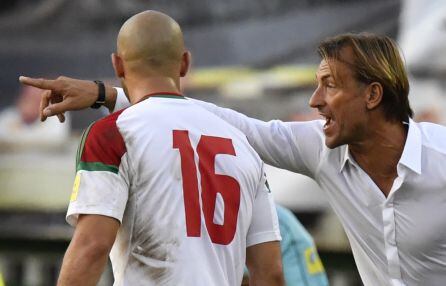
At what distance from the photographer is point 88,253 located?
144 inches

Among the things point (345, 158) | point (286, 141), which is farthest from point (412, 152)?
point (286, 141)

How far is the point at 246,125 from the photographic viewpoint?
4.54 m

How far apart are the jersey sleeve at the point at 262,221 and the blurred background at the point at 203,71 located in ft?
13.8

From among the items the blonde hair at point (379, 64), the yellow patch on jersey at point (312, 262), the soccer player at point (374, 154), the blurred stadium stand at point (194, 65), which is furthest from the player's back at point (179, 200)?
the blurred stadium stand at point (194, 65)

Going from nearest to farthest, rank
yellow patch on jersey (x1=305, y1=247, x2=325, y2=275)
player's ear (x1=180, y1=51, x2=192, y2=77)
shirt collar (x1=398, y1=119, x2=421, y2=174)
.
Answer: player's ear (x1=180, y1=51, x2=192, y2=77)
shirt collar (x1=398, y1=119, x2=421, y2=174)
yellow patch on jersey (x1=305, y1=247, x2=325, y2=275)

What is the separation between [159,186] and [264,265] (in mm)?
512

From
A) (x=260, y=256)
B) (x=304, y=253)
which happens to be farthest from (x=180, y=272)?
(x=304, y=253)

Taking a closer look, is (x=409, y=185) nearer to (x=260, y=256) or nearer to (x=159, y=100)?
(x=260, y=256)

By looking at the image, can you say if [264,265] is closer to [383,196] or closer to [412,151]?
[383,196]

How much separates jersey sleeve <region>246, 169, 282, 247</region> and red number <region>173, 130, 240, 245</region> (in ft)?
0.45

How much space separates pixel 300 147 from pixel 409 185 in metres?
0.45

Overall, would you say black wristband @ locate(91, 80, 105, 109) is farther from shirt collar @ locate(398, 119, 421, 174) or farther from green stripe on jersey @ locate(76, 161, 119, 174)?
shirt collar @ locate(398, 119, 421, 174)

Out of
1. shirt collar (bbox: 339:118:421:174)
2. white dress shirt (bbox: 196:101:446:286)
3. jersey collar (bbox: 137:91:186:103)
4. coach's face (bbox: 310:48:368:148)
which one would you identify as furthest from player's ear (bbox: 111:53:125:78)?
shirt collar (bbox: 339:118:421:174)

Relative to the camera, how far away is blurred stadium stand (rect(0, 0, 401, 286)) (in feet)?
28.3
